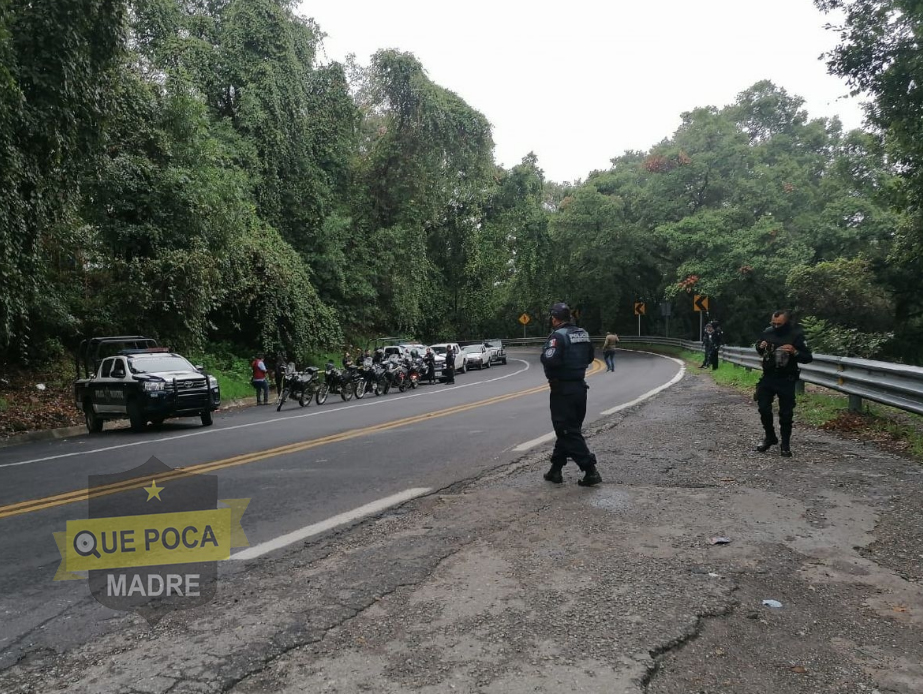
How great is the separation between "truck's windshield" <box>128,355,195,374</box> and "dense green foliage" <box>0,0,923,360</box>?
2.32m

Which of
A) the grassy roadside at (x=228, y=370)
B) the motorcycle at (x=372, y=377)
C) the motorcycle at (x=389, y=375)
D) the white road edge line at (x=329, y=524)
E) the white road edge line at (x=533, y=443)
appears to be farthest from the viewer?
the motorcycle at (x=389, y=375)

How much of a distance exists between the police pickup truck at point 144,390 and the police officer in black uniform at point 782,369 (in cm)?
1083

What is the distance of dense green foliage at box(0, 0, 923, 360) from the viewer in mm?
12094

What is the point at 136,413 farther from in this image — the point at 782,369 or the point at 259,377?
the point at 782,369

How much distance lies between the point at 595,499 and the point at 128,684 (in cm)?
419

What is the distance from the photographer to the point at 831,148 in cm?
4575

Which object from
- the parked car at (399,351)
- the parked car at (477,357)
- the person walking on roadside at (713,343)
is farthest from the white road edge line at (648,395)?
the parked car at (477,357)

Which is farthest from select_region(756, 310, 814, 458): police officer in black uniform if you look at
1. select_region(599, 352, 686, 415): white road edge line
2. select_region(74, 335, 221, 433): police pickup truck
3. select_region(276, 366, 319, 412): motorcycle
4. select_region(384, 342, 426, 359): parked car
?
select_region(384, 342, 426, 359): parked car

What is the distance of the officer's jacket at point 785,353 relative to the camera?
8250mm

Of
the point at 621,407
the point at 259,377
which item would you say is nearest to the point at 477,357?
the point at 259,377

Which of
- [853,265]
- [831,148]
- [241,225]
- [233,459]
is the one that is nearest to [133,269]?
[241,225]

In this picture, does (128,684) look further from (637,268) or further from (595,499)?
(637,268)

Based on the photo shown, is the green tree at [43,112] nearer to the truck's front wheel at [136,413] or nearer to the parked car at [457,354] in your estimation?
the truck's front wheel at [136,413]

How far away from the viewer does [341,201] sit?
105 ft
